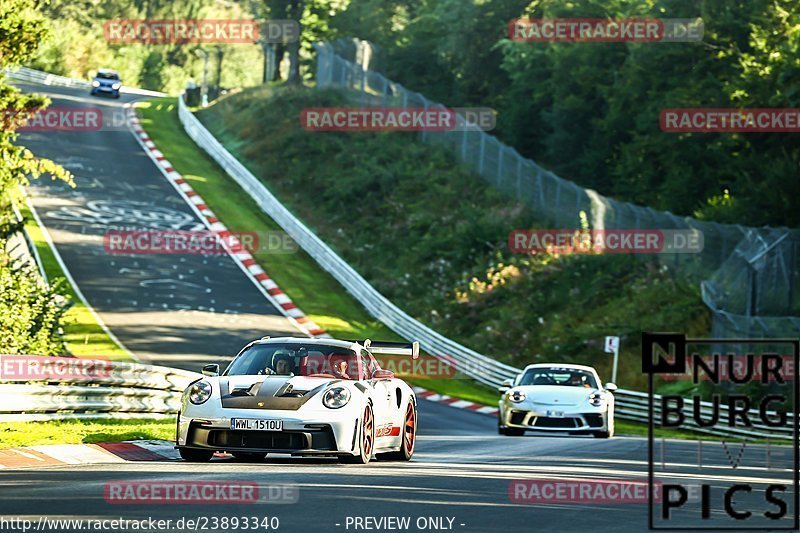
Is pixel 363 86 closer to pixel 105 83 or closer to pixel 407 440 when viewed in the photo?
pixel 105 83

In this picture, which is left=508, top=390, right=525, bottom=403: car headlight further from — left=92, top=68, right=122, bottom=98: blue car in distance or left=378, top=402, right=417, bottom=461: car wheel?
left=92, top=68, right=122, bottom=98: blue car in distance

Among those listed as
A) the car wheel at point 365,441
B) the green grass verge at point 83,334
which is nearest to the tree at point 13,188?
the green grass verge at point 83,334

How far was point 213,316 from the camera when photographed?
38031 millimetres

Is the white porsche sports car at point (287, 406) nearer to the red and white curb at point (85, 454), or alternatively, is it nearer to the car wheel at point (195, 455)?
the car wheel at point (195, 455)

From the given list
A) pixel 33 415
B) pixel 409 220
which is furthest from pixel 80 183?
pixel 33 415

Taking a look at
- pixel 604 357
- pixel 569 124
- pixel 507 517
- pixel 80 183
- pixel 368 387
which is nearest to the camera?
pixel 507 517

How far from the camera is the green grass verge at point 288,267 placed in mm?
38844

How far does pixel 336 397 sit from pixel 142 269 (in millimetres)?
30450

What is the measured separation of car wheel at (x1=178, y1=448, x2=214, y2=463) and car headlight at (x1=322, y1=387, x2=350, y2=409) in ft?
4.04

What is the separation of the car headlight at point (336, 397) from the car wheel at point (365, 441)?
32 centimetres

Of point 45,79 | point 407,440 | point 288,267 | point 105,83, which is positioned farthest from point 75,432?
point 45,79

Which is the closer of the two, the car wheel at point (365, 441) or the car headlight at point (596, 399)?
the car wheel at point (365, 441)

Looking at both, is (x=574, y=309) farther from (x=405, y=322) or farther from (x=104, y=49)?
(x=104, y=49)

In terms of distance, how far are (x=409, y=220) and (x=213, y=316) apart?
16362mm
